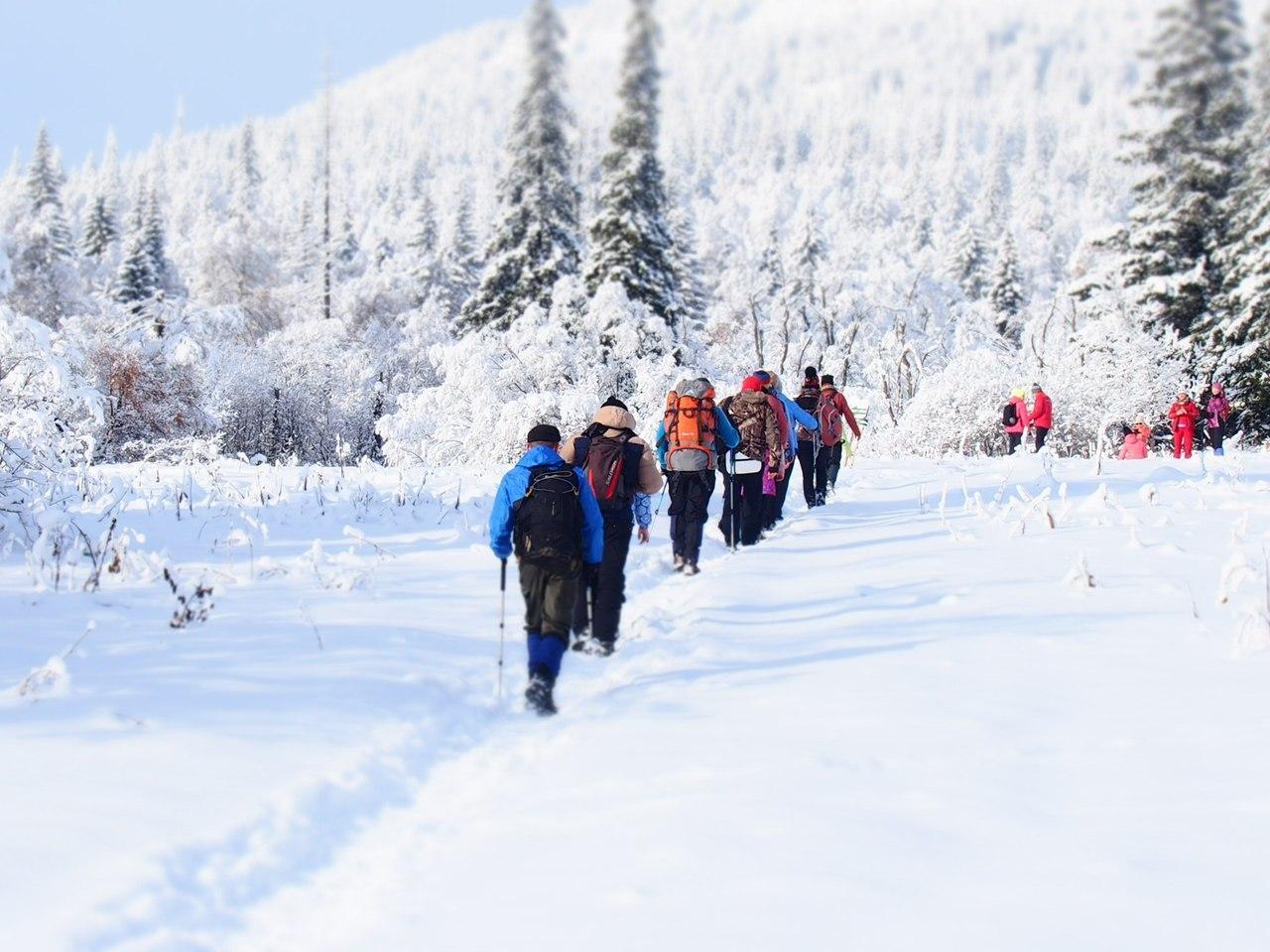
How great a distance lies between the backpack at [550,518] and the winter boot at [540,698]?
2.40 feet

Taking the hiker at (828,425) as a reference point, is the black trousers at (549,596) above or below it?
below

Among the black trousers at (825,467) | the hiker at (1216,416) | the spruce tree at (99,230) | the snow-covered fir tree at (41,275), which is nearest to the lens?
the black trousers at (825,467)

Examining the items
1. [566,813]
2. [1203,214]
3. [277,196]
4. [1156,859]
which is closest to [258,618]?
[566,813]

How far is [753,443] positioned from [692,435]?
1.30 meters

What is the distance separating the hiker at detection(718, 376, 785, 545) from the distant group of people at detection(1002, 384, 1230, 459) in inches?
384

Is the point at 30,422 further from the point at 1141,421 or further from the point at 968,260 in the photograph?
the point at 968,260

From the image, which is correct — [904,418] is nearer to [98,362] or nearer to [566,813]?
[98,362]

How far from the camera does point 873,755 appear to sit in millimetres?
4691

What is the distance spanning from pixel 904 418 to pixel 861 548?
15.0 m

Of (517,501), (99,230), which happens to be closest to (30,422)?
(517,501)

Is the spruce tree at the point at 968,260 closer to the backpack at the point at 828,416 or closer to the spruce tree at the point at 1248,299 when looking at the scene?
the spruce tree at the point at 1248,299

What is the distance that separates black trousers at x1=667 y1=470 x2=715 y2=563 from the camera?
9.88 m

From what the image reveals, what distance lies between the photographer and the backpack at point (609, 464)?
7.76m

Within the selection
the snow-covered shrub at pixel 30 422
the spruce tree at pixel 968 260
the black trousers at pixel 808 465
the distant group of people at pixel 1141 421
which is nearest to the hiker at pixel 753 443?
the black trousers at pixel 808 465
